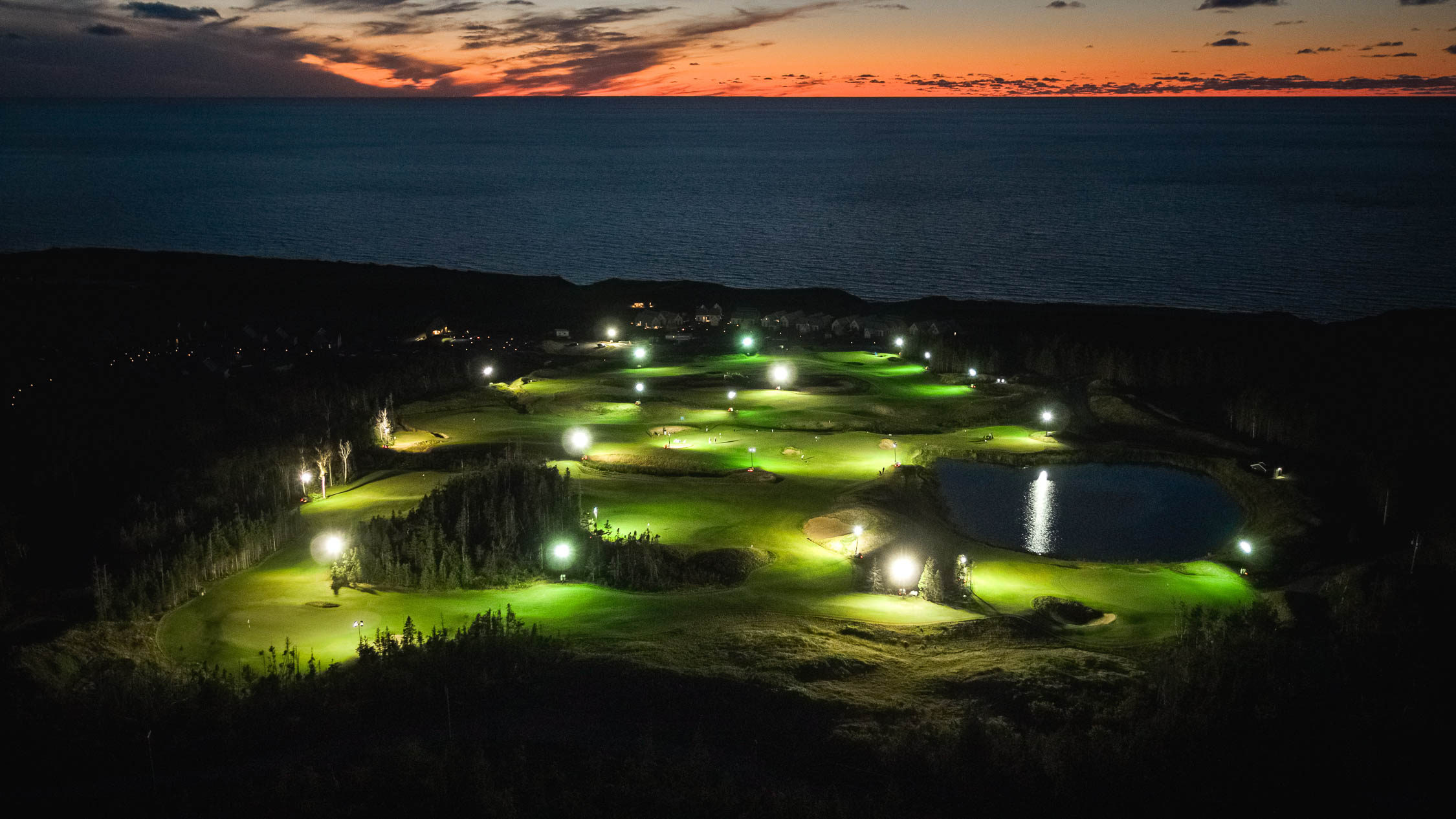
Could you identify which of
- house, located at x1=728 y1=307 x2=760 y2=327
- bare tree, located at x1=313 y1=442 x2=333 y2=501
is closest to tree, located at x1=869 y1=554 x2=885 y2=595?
bare tree, located at x1=313 y1=442 x2=333 y2=501

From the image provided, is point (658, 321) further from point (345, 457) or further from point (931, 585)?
point (931, 585)

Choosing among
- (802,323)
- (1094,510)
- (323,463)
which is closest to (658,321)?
(802,323)

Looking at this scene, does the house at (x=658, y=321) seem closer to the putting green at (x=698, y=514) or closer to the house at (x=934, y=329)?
the putting green at (x=698, y=514)

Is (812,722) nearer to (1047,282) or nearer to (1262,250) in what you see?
(1047,282)

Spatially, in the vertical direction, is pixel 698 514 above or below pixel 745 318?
below

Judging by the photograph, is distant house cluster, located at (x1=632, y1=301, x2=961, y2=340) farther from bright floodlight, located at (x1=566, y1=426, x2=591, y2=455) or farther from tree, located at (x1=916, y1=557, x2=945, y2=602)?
tree, located at (x1=916, y1=557, x2=945, y2=602)

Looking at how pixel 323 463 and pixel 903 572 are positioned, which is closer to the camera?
pixel 903 572

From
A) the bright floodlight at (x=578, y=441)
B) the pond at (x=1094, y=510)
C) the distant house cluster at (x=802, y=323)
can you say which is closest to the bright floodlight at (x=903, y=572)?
the pond at (x=1094, y=510)
